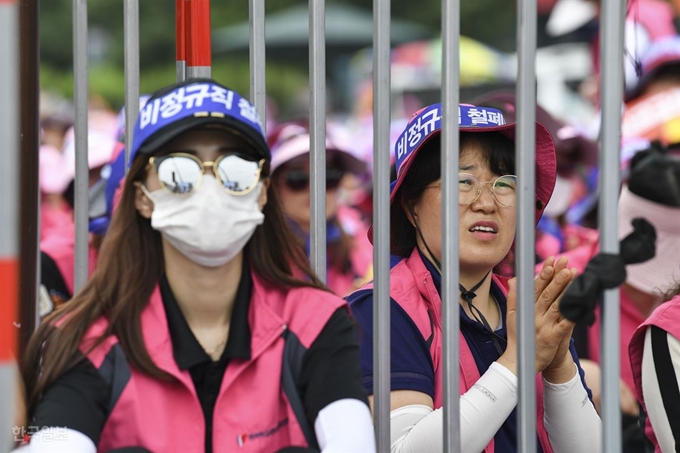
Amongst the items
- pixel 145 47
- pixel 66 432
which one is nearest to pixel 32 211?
pixel 66 432

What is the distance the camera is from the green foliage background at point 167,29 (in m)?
28.7

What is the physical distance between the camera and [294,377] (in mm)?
2635

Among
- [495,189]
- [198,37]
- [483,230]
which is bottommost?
[483,230]

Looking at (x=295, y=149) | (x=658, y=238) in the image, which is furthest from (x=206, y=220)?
(x=295, y=149)

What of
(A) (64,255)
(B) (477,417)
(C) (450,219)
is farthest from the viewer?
(A) (64,255)

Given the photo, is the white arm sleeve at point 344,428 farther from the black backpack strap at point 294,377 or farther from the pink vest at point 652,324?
the pink vest at point 652,324

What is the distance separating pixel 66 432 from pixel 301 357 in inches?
19.6

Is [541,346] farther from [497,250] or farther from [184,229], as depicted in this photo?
[184,229]

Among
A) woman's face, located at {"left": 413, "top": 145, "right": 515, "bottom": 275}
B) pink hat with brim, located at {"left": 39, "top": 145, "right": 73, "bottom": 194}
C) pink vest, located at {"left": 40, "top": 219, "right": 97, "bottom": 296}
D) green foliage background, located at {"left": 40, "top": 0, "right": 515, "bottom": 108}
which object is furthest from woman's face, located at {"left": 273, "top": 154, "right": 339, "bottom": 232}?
green foliage background, located at {"left": 40, "top": 0, "right": 515, "bottom": 108}

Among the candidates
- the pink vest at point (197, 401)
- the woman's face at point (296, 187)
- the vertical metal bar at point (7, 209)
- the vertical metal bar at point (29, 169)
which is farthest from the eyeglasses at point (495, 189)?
the woman's face at point (296, 187)

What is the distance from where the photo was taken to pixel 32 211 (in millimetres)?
3188

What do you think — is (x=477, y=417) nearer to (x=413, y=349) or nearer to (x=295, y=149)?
(x=413, y=349)

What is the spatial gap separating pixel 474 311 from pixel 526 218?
2.34 feet

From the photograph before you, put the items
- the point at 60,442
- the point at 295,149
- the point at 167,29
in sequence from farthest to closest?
the point at 167,29 < the point at 295,149 < the point at 60,442
